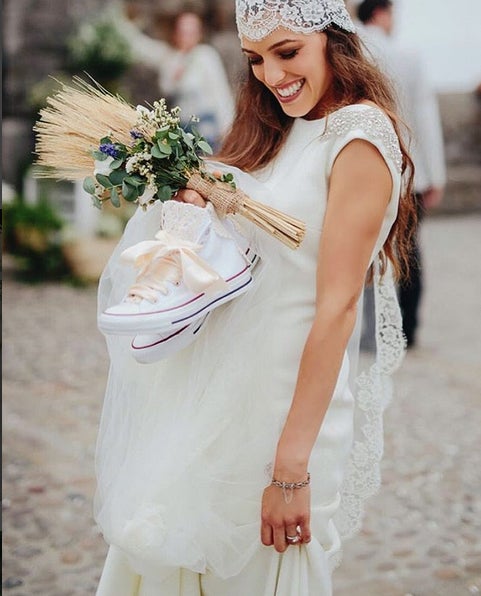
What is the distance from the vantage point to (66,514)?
337cm

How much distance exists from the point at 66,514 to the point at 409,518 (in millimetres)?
1187

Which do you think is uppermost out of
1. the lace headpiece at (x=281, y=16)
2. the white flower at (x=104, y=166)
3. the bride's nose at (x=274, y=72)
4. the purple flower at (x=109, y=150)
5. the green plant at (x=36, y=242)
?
the lace headpiece at (x=281, y=16)

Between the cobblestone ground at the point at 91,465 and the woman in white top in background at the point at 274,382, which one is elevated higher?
the woman in white top in background at the point at 274,382

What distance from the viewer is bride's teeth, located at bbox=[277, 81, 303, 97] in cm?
185

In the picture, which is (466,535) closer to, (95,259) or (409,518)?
(409,518)

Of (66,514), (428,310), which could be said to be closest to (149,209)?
(66,514)

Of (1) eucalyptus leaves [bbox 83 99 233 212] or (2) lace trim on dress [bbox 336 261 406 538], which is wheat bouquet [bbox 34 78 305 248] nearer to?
(1) eucalyptus leaves [bbox 83 99 233 212]

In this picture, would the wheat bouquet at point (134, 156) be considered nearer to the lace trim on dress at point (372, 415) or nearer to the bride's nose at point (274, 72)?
the bride's nose at point (274, 72)

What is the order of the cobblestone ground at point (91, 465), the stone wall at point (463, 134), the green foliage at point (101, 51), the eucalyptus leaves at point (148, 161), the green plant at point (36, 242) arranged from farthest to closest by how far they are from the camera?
the stone wall at point (463, 134)
the green foliage at point (101, 51)
the green plant at point (36, 242)
the cobblestone ground at point (91, 465)
the eucalyptus leaves at point (148, 161)

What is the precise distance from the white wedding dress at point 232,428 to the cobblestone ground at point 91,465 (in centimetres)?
109

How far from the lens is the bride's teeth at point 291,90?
1.85 metres

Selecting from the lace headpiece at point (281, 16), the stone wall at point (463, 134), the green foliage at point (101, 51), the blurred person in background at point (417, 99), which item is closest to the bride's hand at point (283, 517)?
the lace headpiece at point (281, 16)

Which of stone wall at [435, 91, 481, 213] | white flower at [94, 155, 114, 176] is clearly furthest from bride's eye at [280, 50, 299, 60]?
stone wall at [435, 91, 481, 213]

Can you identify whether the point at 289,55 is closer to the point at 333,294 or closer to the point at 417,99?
the point at 333,294
